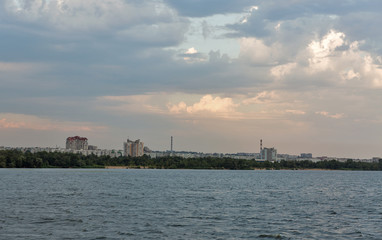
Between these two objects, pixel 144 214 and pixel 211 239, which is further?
pixel 144 214

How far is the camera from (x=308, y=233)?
45.6 m

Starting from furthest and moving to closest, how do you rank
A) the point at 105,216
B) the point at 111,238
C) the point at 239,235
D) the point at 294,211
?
the point at 294,211, the point at 105,216, the point at 239,235, the point at 111,238

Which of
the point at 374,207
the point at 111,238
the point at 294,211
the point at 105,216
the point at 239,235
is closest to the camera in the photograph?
the point at 111,238

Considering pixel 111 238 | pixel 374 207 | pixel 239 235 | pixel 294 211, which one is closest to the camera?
pixel 111 238

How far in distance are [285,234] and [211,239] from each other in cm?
809

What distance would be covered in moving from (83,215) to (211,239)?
20517 millimetres

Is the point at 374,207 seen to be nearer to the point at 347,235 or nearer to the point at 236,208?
the point at 236,208

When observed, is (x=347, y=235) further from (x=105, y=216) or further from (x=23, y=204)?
(x=23, y=204)

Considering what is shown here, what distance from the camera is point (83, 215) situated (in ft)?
182

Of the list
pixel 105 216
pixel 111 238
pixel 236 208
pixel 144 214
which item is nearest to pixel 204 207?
pixel 236 208

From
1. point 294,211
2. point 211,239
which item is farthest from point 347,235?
point 294,211

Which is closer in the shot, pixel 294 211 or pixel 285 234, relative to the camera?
pixel 285 234

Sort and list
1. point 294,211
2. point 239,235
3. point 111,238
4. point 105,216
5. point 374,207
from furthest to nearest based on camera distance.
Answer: point 374,207, point 294,211, point 105,216, point 239,235, point 111,238

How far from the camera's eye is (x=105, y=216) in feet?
181
